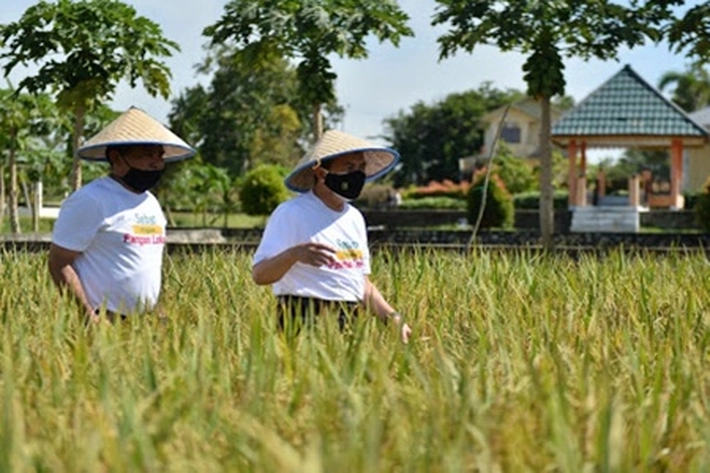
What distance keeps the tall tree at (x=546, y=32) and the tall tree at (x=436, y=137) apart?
4485cm

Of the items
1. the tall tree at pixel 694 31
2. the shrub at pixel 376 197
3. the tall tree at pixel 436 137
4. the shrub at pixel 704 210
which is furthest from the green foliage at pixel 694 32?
the tall tree at pixel 436 137

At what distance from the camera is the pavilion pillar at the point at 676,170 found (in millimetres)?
30953

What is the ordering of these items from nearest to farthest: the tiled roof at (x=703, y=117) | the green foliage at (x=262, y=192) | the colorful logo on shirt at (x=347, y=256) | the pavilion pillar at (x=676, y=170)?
the colorful logo on shirt at (x=347, y=256) < the green foliage at (x=262, y=192) < the pavilion pillar at (x=676, y=170) < the tiled roof at (x=703, y=117)

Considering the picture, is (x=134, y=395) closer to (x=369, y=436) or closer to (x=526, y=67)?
(x=369, y=436)

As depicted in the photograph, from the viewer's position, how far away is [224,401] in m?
3.36

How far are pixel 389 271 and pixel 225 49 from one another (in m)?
42.5

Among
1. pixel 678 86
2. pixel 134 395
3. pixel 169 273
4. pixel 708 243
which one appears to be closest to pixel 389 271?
pixel 169 273

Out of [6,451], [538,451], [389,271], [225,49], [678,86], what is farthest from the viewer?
[678,86]

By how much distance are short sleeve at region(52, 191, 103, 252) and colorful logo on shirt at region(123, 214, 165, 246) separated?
0.12 metres

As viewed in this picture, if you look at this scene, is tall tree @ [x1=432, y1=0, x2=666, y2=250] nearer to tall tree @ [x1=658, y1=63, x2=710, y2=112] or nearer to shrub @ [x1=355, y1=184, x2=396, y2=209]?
shrub @ [x1=355, y1=184, x2=396, y2=209]

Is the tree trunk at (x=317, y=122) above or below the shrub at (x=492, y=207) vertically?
above

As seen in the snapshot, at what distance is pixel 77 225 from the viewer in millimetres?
4848

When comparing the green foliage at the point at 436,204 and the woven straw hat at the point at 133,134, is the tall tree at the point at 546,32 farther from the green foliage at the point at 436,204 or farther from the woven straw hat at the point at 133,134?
the green foliage at the point at 436,204

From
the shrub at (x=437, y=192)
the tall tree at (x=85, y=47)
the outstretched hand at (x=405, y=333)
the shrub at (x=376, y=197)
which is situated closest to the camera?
the outstretched hand at (x=405, y=333)
